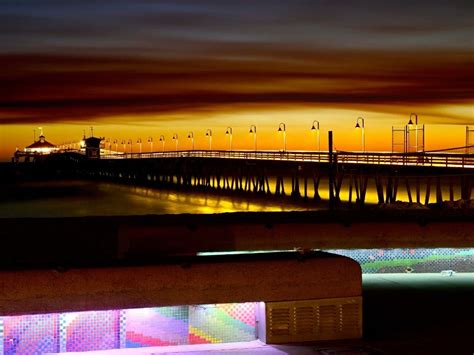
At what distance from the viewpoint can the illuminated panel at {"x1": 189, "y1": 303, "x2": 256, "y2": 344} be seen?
7156mm

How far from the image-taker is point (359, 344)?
7.18 m

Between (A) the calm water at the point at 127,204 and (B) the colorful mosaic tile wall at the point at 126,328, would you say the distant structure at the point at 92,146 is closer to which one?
(A) the calm water at the point at 127,204

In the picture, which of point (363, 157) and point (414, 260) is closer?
point (414, 260)

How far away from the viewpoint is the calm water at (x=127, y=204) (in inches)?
2173

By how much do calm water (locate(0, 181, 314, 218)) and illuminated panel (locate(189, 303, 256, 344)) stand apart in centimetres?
3978

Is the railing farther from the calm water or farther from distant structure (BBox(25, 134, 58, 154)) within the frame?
distant structure (BBox(25, 134, 58, 154))

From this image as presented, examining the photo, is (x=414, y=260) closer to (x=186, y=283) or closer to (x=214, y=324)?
(x=214, y=324)

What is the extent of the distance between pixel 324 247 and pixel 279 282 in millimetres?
3944

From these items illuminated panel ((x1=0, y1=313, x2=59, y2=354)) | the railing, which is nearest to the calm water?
the railing

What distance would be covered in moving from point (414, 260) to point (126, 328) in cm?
500

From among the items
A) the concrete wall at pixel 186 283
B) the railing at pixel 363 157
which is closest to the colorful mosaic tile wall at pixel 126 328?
the concrete wall at pixel 186 283

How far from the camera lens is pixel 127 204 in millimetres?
64312

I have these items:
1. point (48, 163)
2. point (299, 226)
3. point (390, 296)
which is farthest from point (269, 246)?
point (48, 163)

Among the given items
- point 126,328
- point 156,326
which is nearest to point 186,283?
point 156,326
